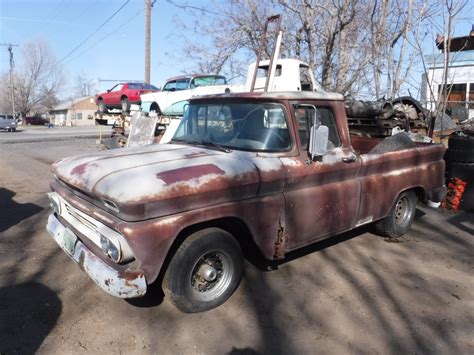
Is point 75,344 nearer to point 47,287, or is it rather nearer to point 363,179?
point 47,287

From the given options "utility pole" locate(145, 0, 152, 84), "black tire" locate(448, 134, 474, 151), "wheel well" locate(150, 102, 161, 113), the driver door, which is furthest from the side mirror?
"utility pole" locate(145, 0, 152, 84)

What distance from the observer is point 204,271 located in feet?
11.6

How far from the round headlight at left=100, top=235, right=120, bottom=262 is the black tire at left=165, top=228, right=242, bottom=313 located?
459 millimetres

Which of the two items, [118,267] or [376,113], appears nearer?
[118,267]

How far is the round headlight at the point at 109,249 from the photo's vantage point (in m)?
3.01

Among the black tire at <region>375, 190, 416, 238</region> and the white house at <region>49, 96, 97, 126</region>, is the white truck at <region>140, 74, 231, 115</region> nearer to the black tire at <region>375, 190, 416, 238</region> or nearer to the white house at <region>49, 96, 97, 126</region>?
the black tire at <region>375, 190, 416, 238</region>

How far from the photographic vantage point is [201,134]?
436 centimetres

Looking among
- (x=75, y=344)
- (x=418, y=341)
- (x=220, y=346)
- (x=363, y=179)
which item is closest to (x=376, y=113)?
(x=363, y=179)

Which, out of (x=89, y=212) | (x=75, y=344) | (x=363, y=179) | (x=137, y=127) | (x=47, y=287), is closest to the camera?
(x=75, y=344)

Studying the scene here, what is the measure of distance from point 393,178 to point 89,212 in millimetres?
3502

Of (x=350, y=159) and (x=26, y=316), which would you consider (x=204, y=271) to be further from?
(x=350, y=159)

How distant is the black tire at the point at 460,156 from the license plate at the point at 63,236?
252 inches

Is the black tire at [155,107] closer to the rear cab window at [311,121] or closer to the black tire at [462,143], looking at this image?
the black tire at [462,143]

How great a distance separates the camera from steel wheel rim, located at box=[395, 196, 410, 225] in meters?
5.53
